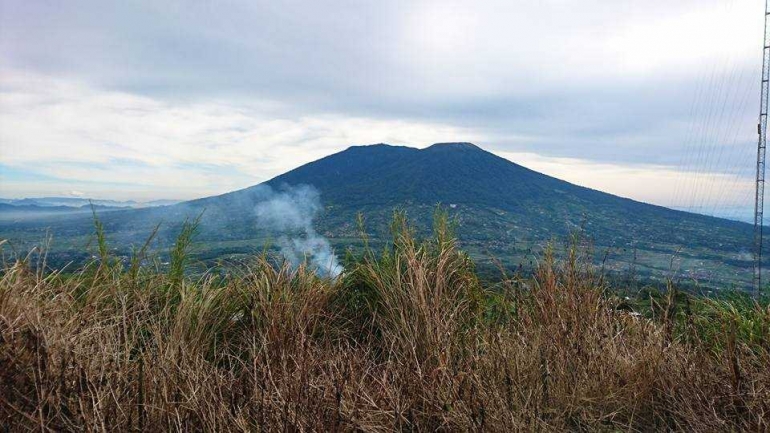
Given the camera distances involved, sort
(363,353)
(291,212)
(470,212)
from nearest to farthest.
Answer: (363,353) → (470,212) → (291,212)

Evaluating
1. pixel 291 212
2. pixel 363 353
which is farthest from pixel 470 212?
pixel 363 353

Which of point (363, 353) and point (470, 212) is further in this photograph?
point (470, 212)

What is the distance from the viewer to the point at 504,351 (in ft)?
9.71

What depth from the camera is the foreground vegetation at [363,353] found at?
2379 millimetres

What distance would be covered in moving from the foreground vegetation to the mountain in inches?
2846

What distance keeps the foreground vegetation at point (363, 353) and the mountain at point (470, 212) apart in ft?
237

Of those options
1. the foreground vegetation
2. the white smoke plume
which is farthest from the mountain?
the foreground vegetation

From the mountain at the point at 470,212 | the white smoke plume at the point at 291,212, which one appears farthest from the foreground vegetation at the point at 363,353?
the white smoke plume at the point at 291,212

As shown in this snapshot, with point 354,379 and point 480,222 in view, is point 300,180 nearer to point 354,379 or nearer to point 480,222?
point 480,222

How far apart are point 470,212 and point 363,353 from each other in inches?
4488

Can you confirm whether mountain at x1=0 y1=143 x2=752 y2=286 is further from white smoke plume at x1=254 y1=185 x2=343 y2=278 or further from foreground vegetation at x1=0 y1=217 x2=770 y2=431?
foreground vegetation at x1=0 y1=217 x2=770 y2=431

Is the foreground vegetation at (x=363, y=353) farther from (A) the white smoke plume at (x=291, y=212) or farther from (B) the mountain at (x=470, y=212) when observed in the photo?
(A) the white smoke plume at (x=291, y=212)

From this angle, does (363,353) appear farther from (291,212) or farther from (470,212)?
(291,212)

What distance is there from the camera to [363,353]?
356 cm
